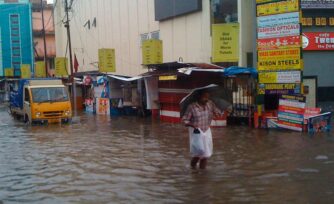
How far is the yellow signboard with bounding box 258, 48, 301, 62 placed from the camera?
54.6 ft

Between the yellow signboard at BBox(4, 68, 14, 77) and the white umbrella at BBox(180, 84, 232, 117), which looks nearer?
the white umbrella at BBox(180, 84, 232, 117)

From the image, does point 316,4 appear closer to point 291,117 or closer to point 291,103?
point 291,103

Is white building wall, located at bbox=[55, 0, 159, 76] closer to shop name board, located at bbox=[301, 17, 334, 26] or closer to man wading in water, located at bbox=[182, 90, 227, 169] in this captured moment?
shop name board, located at bbox=[301, 17, 334, 26]

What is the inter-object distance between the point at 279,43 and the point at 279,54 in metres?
0.39

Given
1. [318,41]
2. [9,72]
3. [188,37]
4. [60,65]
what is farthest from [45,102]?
[9,72]

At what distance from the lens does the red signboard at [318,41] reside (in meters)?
21.4

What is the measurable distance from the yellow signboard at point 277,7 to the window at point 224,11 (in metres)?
4.12

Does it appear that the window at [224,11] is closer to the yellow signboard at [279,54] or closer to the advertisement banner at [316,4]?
the advertisement banner at [316,4]

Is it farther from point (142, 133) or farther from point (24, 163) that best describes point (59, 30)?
point (24, 163)

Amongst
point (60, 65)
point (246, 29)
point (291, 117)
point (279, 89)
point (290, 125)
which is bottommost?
point (290, 125)

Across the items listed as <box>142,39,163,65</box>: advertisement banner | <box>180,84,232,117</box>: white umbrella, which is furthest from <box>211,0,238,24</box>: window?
<box>180,84,232,117</box>: white umbrella

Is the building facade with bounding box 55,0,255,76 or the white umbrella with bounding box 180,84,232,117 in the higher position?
the building facade with bounding box 55,0,255,76

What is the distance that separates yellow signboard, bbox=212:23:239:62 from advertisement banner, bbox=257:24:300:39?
181 cm

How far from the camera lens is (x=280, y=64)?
17.2 metres
